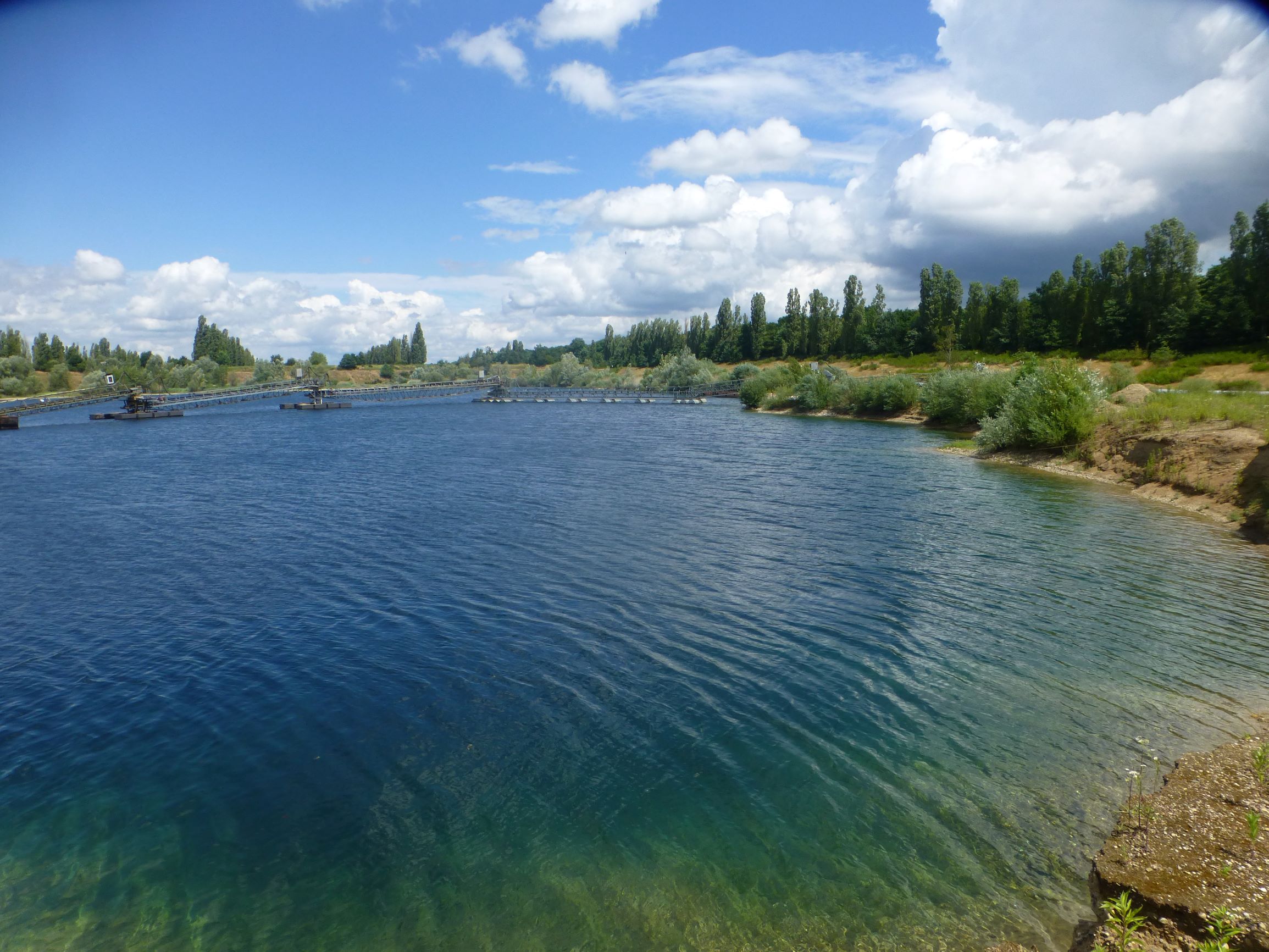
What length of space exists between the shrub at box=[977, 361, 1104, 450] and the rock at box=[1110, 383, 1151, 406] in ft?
4.83

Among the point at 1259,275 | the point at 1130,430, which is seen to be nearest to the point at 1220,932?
Answer: the point at 1130,430

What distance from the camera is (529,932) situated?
8.45 m

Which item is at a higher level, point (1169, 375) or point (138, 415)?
point (1169, 375)

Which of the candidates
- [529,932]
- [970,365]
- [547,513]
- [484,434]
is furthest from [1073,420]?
[970,365]

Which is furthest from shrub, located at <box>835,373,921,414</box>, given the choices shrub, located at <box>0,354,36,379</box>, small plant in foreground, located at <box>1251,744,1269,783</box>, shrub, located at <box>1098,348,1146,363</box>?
shrub, located at <box>0,354,36,379</box>

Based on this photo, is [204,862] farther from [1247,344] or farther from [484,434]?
[1247,344]

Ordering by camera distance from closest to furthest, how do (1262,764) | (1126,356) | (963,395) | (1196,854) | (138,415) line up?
1. (1196,854)
2. (1262,764)
3. (963,395)
4. (1126,356)
5. (138,415)

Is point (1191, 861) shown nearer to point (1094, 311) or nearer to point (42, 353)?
point (1094, 311)

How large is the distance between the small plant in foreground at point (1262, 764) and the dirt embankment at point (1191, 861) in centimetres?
4

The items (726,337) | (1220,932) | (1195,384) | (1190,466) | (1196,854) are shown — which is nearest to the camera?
(1220,932)

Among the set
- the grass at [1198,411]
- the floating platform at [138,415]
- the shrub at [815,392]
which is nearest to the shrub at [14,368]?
the floating platform at [138,415]

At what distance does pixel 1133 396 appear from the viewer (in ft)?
153

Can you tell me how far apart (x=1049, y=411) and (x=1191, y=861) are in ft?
141

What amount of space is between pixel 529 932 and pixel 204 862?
15.9ft
